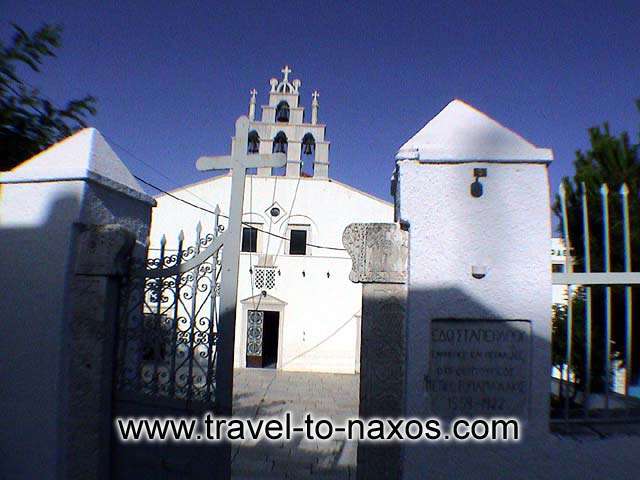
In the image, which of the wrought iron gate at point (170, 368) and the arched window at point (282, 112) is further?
the arched window at point (282, 112)

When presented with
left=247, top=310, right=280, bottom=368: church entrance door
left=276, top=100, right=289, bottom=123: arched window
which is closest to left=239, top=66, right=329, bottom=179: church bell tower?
left=276, top=100, right=289, bottom=123: arched window

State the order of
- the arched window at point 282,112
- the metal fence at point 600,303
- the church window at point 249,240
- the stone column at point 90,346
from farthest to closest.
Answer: the arched window at point 282,112 → the church window at point 249,240 → the stone column at point 90,346 → the metal fence at point 600,303

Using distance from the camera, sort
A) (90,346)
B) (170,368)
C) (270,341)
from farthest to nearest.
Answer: (270,341)
(170,368)
(90,346)

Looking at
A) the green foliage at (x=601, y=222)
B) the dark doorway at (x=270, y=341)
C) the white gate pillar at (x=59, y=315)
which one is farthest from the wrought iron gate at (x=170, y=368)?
the dark doorway at (x=270, y=341)

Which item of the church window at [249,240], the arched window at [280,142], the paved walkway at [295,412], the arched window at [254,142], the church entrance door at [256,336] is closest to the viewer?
the paved walkway at [295,412]

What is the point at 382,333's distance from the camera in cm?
259

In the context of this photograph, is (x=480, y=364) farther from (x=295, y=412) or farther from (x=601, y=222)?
(x=295, y=412)

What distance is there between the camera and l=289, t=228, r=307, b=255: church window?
13227 mm

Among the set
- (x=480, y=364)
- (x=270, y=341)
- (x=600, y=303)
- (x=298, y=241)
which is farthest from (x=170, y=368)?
(x=270, y=341)

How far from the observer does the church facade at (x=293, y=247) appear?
12.8 m

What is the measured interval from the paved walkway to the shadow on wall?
2291 millimetres

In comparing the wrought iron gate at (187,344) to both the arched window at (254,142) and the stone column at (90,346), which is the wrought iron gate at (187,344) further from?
the arched window at (254,142)

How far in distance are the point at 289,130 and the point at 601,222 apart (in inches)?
436

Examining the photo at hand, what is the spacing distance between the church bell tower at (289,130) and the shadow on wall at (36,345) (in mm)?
10367
